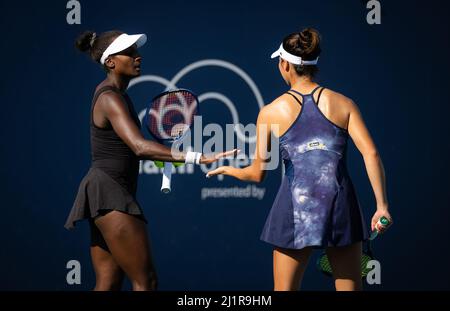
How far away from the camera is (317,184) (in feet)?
13.2

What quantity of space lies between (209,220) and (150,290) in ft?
6.57

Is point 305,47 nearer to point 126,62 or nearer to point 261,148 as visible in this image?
point 261,148

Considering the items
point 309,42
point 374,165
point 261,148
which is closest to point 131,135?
point 261,148

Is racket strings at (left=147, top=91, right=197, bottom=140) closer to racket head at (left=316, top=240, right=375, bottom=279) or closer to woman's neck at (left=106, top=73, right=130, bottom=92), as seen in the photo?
woman's neck at (left=106, top=73, right=130, bottom=92)

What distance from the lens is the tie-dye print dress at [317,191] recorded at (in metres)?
4.02

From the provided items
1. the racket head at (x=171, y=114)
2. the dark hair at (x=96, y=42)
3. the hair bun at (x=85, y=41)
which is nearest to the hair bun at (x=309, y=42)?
the racket head at (x=171, y=114)

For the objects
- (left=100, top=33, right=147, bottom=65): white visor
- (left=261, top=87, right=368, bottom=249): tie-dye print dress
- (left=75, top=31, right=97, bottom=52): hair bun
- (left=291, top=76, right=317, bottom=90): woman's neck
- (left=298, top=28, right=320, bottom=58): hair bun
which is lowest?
(left=261, top=87, right=368, bottom=249): tie-dye print dress

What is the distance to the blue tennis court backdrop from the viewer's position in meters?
6.21

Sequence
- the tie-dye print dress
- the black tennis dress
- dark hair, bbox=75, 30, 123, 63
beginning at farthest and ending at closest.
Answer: dark hair, bbox=75, 30, 123, 63, the black tennis dress, the tie-dye print dress

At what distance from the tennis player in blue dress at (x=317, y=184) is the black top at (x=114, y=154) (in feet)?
2.29

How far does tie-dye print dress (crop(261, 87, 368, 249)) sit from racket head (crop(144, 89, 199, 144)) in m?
0.76

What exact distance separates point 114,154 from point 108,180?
0.14m

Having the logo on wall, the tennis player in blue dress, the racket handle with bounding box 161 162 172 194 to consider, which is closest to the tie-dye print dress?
the tennis player in blue dress

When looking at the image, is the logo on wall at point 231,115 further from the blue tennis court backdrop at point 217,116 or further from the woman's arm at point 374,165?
the woman's arm at point 374,165
